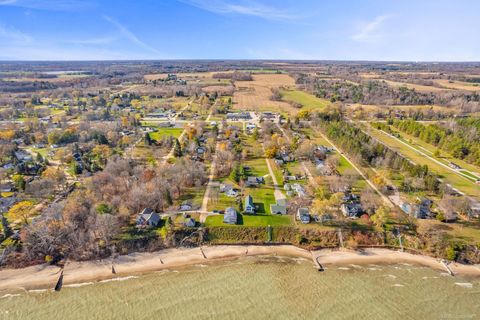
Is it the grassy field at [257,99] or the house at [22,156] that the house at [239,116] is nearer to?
the grassy field at [257,99]

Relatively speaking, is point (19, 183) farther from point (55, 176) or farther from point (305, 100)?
point (305, 100)

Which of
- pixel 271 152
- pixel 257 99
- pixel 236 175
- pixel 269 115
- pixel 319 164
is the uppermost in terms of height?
pixel 257 99


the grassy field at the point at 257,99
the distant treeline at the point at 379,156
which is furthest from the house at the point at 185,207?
the grassy field at the point at 257,99

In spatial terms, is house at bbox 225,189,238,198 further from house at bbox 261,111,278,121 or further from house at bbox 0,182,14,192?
house at bbox 261,111,278,121

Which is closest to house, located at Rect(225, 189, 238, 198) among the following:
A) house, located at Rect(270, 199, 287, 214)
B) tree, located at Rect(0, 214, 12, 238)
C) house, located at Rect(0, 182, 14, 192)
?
house, located at Rect(270, 199, 287, 214)

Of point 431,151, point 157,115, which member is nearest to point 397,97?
point 431,151

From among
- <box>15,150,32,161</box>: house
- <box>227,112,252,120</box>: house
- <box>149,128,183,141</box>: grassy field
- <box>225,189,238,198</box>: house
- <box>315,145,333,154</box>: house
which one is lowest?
<box>225,189,238,198</box>: house
